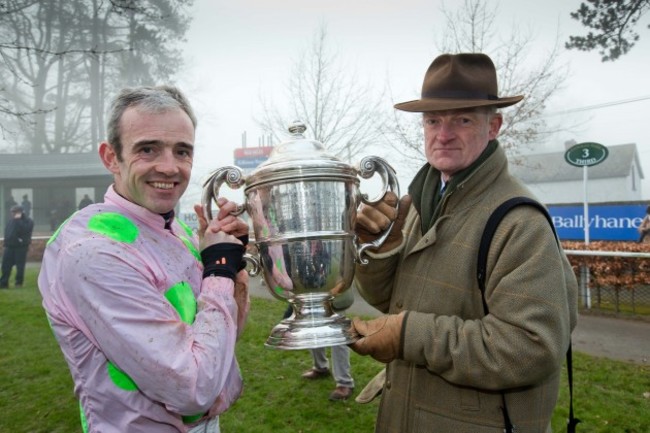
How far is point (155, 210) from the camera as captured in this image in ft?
5.29

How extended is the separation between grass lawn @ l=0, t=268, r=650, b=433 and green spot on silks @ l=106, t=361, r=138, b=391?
321 centimetres

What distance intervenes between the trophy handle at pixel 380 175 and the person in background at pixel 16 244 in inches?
481

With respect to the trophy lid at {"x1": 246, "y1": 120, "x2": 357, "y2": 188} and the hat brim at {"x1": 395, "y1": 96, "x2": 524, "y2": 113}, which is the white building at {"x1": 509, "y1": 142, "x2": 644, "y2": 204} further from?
the trophy lid at {"x1": 246, "y1": 120, "x2": 357, "y2": 188}

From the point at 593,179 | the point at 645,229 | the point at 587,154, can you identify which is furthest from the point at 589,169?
the point at 587,154

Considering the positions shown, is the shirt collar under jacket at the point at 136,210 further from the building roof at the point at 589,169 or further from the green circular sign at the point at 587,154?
the building roof at the point at 589,169

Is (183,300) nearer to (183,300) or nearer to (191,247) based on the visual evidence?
(183,300)

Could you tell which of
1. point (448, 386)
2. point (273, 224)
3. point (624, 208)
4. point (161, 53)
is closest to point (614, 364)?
point (448, 386)

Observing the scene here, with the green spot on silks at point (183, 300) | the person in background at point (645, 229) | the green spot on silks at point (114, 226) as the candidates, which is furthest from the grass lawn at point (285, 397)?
the person in background at point (645, 229)

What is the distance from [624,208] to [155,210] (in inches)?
492

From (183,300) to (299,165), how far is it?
0.61 meters

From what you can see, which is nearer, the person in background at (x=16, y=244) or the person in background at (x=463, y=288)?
the person in background at (x=463, y=288)

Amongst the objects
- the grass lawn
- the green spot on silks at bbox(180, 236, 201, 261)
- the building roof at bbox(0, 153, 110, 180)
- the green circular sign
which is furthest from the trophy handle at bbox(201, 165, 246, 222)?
the building roof at bbox(0, 153, 110, 180)

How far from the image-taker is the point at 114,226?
1492 millimetres

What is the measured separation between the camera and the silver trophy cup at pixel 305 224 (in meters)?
1.71
